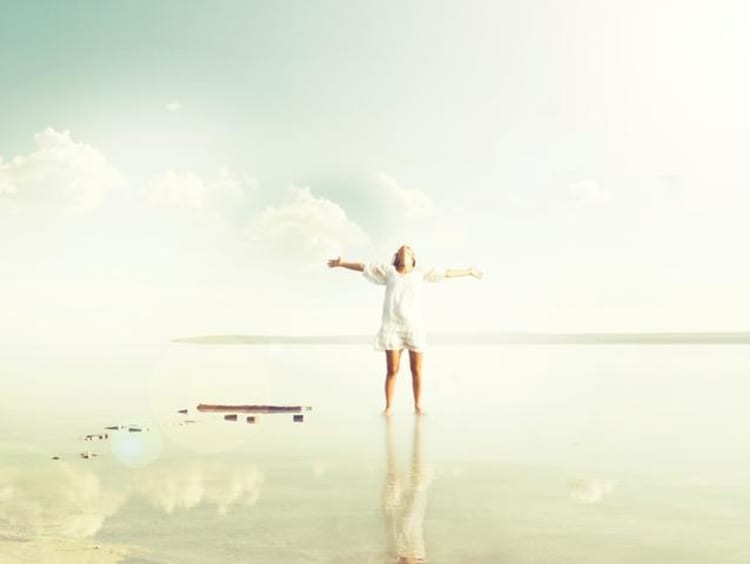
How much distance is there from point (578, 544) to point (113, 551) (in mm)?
2540

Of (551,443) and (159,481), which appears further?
(551,443)

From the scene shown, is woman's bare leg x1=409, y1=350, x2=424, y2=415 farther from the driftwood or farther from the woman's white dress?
the driftwood

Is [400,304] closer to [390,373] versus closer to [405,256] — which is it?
[405,256]

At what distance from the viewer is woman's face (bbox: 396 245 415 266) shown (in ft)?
48.1

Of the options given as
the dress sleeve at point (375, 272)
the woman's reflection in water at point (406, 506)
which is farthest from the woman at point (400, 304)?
the woman's reflection in water at point (406, 506)

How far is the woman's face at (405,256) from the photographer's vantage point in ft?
48.1

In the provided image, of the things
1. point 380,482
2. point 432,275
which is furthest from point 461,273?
point 380,482

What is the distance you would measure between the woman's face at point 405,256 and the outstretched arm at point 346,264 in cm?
52

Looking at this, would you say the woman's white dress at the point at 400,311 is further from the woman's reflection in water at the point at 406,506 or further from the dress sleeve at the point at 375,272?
the woman's reflection in water at the point at 406,506

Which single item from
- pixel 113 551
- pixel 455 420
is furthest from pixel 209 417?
pixel 113 551

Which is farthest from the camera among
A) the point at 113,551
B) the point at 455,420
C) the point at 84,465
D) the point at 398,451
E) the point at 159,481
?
the point at 455,420

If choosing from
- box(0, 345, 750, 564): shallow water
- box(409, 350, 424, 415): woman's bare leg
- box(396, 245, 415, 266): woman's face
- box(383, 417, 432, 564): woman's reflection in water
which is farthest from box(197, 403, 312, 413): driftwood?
box(383, 417, 432, 564): woman's reflection in water

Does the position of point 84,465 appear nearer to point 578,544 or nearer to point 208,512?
point 208,512

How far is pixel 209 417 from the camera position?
14.1 meters
